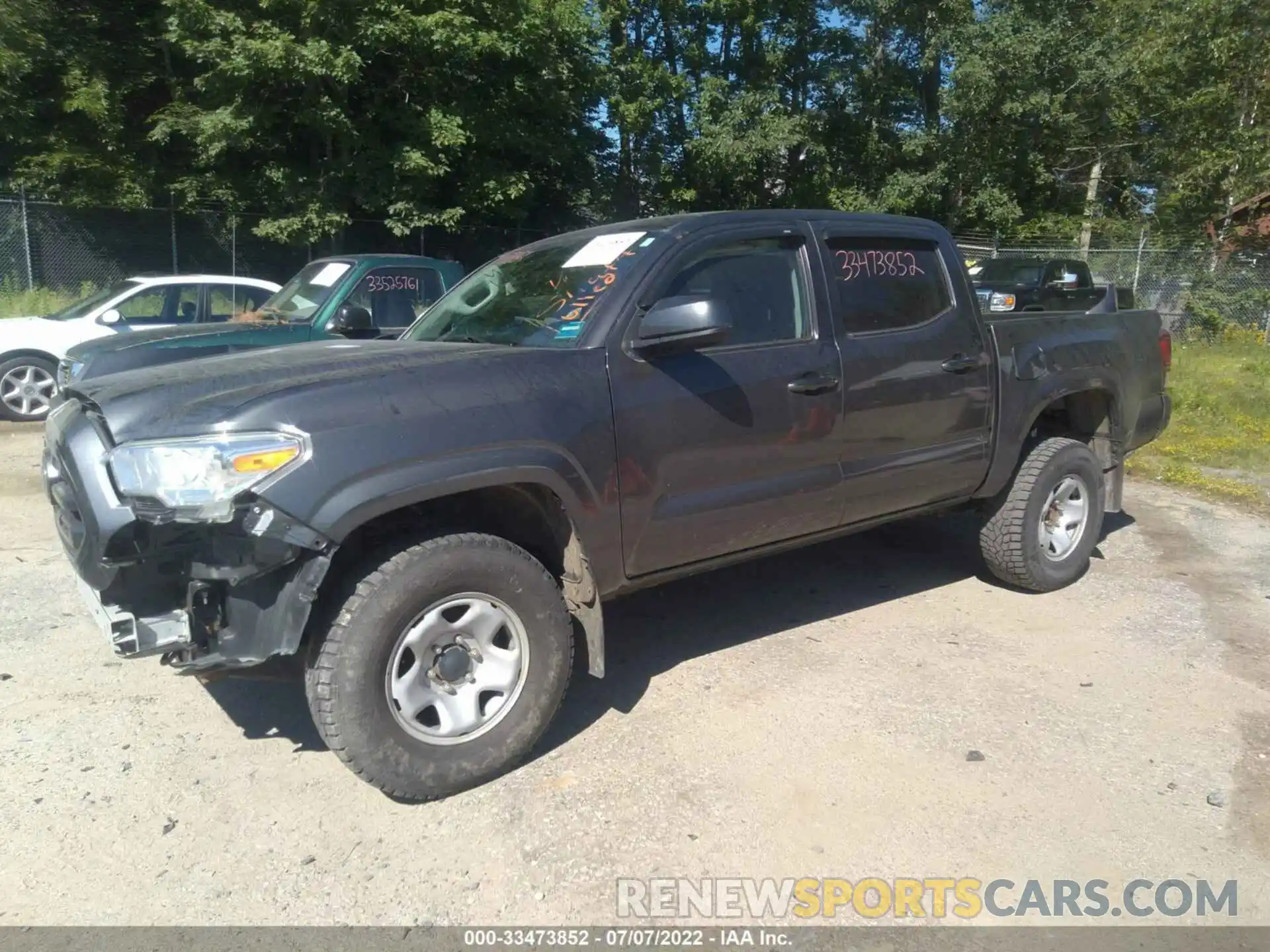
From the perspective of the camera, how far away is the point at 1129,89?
2497 cm

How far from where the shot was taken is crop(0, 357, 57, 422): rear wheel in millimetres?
10250

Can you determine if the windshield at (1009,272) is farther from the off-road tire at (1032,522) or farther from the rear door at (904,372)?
the rear door at (904,372)

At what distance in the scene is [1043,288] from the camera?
14.9m

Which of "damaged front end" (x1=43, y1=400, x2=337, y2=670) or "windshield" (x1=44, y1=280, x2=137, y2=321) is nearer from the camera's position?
"damaged front end" (x1=43, y1=400, x2=337, y2=670)

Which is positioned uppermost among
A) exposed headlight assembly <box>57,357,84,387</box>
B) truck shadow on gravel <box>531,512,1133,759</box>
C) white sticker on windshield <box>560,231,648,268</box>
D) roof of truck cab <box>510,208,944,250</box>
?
roof of truck cab <box>510,208,944,250</box>

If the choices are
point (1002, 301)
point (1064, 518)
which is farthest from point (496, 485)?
point (1002, 301)

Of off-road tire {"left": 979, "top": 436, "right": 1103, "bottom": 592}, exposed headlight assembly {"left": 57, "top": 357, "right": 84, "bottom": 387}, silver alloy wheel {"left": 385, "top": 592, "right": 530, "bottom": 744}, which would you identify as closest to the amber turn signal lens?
silver alloy wheel {"left": 385, "top": 592, "right": 530, "bottom": 744}

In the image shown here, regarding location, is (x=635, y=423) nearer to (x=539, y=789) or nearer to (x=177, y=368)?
(x=539, y=789)

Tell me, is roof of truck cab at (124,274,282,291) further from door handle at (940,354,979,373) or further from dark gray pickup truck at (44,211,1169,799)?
door handle at (940,354,979,373)

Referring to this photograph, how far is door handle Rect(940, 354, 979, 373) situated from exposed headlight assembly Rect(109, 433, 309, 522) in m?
3.00

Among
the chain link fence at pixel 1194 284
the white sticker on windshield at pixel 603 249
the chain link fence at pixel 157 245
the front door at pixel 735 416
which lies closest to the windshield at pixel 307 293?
the white sticker on windshield at pixel 603 249

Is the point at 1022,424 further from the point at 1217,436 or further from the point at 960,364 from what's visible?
Answer: the point at 1217,436

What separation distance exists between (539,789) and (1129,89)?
27.1m

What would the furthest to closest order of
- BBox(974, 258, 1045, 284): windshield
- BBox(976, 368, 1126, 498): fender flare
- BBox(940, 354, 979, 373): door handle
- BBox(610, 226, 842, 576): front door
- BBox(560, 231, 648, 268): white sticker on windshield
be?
BBox(974, 258, 1045, 284): windshield < BBox(976, 368, 1126, 498): fender flare < BBox(940, 354, 979, 373): door handle < BBox(560, 231, 648, 268): white sticker on windshield < BBox(610, 226, 842, 576): front door
